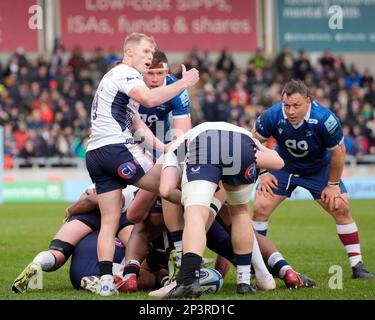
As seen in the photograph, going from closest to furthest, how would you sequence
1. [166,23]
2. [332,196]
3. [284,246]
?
[332,196] → [284,246] → [166,23]

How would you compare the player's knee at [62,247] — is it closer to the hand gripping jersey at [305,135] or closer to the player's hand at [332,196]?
the hand gripping jersey at [305,135]

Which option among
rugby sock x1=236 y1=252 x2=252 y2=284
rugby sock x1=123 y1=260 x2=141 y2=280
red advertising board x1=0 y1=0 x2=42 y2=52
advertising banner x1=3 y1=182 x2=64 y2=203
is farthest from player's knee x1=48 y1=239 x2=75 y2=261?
red advertising board x1=0 y1=0 x2=42 y2=52

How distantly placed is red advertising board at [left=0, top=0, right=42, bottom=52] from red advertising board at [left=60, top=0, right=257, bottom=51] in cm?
111

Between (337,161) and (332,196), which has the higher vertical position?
(337,161)

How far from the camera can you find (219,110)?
25.2m

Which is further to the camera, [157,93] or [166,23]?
[166,23]

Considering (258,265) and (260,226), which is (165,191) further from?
(260,226)

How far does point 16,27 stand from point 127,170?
2015 centimetres

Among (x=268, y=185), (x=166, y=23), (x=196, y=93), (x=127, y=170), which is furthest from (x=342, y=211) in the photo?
(x=166, y=23)

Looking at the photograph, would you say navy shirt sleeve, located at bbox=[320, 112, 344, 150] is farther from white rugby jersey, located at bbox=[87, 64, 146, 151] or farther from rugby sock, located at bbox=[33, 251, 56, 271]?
rugby sock, located at bbox=[33, 251, 56, 271]

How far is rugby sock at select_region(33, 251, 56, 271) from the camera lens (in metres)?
8.16

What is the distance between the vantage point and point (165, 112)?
10.3m

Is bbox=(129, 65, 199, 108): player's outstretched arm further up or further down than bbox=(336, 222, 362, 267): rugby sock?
further up

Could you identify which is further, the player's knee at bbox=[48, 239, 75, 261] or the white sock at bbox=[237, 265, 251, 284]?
the player's knee at bbox=[48, 239, 75, 261]
